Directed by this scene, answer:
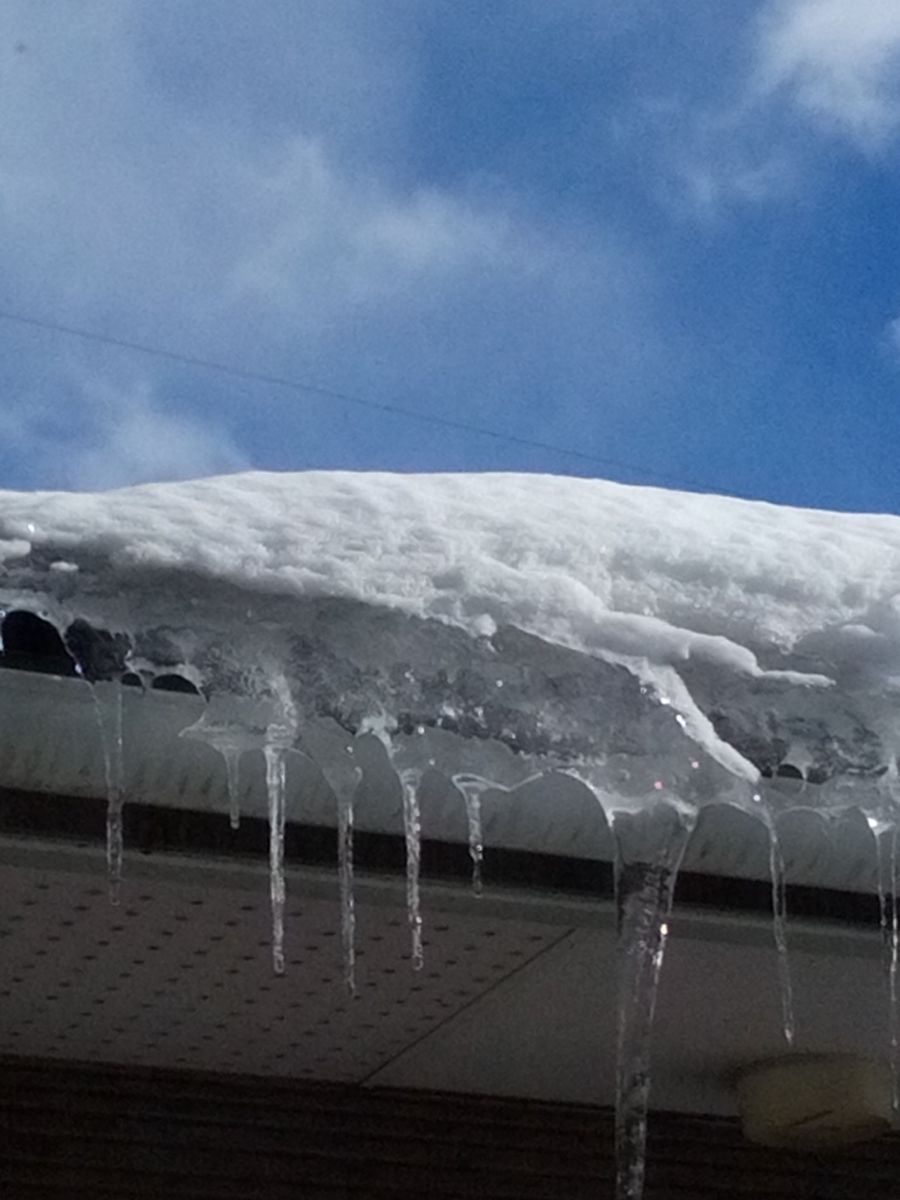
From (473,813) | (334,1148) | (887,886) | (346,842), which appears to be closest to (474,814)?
(473,813)

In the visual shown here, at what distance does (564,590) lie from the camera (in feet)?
5.36

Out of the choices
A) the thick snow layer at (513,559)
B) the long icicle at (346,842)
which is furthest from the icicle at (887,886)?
the long icicle at (346,842)

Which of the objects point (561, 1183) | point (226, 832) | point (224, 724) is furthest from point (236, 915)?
point (561, 1183)

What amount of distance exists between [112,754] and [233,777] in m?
0.12

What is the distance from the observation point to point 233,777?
5.26 feet

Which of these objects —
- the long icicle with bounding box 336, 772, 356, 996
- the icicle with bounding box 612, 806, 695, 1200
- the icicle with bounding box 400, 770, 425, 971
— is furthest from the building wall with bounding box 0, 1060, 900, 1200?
the icicle with bounding box 400, 770, 425, 971

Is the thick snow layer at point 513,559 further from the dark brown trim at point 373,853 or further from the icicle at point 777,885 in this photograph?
the dark brown trim at point 373,853

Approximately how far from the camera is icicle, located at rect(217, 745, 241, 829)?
1.57 metres

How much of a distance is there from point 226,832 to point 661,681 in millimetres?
537

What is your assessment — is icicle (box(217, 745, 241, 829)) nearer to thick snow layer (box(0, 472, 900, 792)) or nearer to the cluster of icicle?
the cluster of icicle

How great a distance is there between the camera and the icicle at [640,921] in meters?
1.68

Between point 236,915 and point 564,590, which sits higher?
point 564,590

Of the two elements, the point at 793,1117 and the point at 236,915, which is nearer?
the point at 236,915

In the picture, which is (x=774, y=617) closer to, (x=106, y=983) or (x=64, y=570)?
(x=64, y=570)
